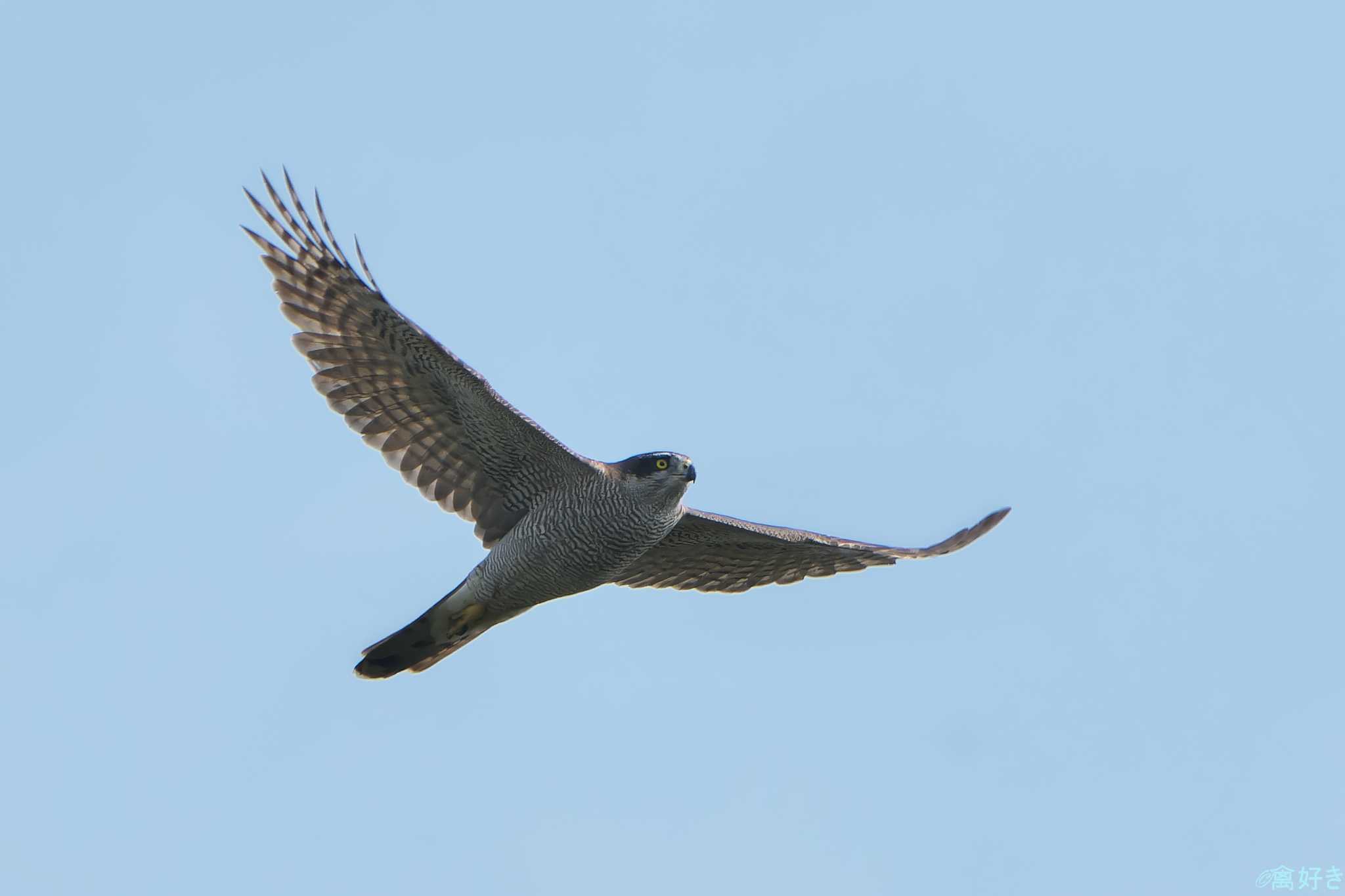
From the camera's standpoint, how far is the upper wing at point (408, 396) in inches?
536

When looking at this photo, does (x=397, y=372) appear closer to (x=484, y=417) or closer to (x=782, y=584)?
(x=484, y=417)

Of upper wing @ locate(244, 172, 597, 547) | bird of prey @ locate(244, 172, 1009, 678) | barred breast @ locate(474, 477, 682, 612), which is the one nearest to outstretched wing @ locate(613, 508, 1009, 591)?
bird of prey @ locate(244, 172, 1009, 678)

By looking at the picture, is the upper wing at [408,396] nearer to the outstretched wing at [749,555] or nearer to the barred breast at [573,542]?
the barred breast at [573,542]

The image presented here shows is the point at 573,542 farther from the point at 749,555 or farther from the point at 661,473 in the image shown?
the point at 749,555

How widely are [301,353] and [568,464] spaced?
209 centimetres

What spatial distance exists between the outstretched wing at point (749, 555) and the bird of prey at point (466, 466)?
0.07 m

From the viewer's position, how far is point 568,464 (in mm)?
13930

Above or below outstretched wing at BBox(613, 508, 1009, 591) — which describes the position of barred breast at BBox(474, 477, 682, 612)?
below

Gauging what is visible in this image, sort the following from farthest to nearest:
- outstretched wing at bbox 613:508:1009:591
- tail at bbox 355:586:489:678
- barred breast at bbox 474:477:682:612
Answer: outstretched wing at bbox 613:508:1009:591
tail at bbox 355:586:489:678
barred breast at bbox 474:477:682:612

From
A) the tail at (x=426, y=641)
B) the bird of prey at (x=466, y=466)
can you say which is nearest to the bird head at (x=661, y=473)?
the bird of prey at (x=466, y=466)

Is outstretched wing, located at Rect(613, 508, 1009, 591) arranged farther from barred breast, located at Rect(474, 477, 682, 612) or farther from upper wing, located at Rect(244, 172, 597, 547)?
upper wing, located at Rect(244, 172, 597, 547)

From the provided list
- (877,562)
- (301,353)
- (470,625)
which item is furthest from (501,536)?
(877,562)

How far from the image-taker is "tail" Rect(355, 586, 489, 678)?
47.0 ft

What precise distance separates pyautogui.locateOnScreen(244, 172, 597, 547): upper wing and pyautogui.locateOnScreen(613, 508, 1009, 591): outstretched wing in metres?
1.31
